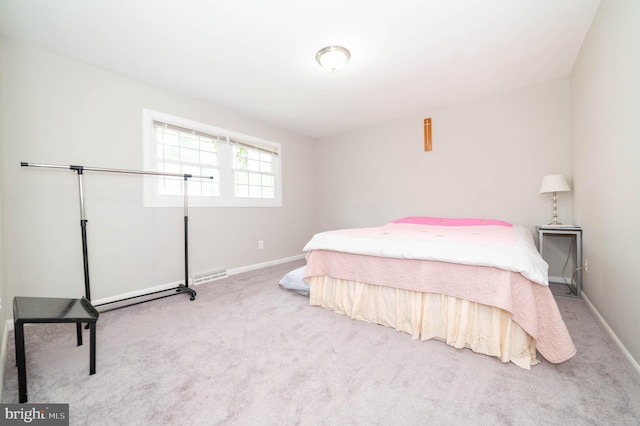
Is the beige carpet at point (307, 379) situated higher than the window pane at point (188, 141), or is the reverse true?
the window pane at point (188, 141)

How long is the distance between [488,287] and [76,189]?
3326 millimetres

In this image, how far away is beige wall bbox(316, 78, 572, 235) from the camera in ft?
9.59

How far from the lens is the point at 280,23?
1940 mm

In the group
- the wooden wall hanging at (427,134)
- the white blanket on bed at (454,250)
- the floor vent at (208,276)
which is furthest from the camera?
the wooden wall hanging at (427,134)

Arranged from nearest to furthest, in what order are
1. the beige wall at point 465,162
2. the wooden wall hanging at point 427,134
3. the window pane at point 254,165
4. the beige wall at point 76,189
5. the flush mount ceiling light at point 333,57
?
the beige wall at point 76,189 → the flush mount ceiling light at point 333,57 → the beige wall at point 465,162 → the wooden wall hanging at point 427,134 → the window pane at point 254,165

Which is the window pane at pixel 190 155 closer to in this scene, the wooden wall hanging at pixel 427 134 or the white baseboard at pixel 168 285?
the white baseboard at pixel 168 285

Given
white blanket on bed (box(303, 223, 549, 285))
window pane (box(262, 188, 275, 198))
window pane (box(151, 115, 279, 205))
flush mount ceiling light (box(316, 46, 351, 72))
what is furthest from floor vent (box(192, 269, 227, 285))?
flush mount ceiling light (box(316, 46, 351, 72))

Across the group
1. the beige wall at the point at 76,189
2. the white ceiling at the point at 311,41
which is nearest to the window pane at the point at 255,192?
the beige wall at the point at 76,189

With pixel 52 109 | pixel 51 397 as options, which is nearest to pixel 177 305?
pixel 51 397

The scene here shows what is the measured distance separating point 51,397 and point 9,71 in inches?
96.0

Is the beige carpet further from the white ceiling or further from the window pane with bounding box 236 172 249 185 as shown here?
the white ceiling

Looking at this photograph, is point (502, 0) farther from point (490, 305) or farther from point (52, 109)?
point (52, 109)

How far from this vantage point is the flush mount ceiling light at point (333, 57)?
2.21 m

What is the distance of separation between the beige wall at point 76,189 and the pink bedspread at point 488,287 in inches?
87.7
